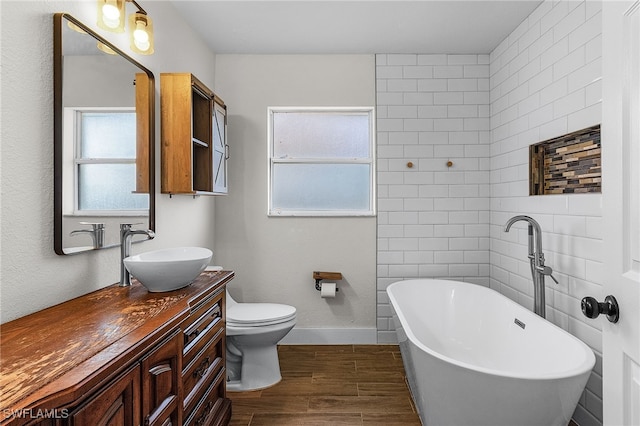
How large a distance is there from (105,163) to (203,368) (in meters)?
1.05

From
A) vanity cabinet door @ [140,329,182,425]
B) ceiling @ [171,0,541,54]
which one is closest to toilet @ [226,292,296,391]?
vanity cabinet door @ [140,329,182,425]

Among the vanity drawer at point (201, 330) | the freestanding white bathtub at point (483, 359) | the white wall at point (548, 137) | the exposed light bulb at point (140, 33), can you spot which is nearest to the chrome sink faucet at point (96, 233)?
the vanity drawer at point (201, 330)

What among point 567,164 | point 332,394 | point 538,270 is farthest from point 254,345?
point 567,164

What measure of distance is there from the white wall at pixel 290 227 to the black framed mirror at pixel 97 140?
1.23 metres

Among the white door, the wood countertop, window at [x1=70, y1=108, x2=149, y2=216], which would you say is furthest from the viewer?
window at [x1=70, y1=108, x2=149, y2=216]

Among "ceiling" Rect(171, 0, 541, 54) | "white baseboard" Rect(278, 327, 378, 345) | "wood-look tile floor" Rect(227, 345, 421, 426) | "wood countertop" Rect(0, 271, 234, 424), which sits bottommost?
"wood-look tile floor" Rect(227, 345, 421, 426)

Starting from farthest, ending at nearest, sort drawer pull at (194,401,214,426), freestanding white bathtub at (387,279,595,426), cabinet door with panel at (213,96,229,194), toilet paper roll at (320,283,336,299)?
toilet paper roll at (320,283,336,299), cabinet door with panel at (213,96,229,194), drawer pull at (194,401,214,426), freestanding white bathtub at (387,279,595,426)

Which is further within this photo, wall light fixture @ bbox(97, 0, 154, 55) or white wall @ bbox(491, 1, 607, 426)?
white wall @ bbox(491, 1, 607, 426)

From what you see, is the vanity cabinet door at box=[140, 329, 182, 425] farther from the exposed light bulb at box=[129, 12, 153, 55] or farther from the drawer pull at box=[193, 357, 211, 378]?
the exposed light bulb at box=[129, 12, 153, 55]

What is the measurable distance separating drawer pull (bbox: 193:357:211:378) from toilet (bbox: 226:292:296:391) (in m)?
0.66

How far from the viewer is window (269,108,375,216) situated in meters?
3.43

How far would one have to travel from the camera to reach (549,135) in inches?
95.3

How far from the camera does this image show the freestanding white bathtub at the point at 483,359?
1.46 metres

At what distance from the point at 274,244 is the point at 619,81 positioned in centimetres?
272
